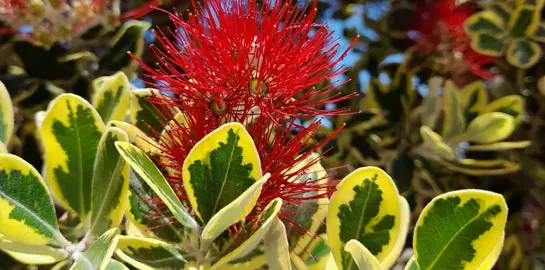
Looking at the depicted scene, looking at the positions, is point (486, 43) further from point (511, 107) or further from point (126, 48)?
point (126, 48)

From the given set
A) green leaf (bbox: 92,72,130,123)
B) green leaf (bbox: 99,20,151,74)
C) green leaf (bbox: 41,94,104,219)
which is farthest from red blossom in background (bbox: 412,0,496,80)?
green leaf (bbox: 41,94,104,219)

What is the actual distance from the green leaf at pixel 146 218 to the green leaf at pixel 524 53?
943 millimetres

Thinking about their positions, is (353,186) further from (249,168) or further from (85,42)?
(85,42)

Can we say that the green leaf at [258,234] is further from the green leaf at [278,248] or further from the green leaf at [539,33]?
the green leaf at [539,33]

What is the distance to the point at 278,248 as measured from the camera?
44 centimetres

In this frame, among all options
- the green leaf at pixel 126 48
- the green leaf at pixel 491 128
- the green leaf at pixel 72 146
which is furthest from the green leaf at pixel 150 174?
the green leaf at pixel 491 128

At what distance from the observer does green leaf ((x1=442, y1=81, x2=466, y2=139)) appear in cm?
101

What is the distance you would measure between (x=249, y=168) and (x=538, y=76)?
3.85 feet

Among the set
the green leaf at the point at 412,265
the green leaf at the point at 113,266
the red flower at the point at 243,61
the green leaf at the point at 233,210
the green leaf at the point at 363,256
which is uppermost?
the red flower at the point at 243,61

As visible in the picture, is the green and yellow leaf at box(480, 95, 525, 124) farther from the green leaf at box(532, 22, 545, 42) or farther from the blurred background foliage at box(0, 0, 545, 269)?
the green leaf at box(532, 22, 545, 42)

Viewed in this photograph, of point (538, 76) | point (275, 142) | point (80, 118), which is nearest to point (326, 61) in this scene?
point (275, 142)

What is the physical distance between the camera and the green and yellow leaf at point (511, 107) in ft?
3.58

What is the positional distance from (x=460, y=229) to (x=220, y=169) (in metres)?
0.19

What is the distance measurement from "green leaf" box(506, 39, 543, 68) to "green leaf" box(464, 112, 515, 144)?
27 centimetres
